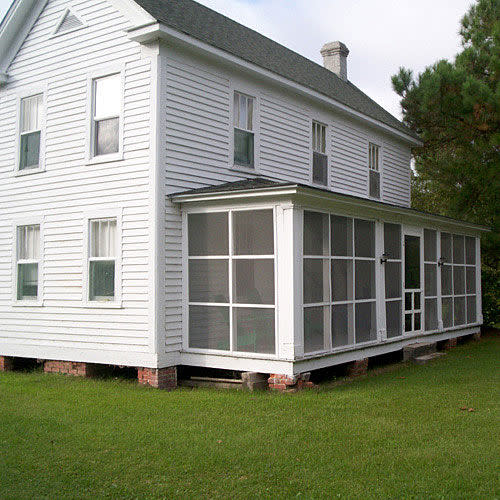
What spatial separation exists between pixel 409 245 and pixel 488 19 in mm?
10411

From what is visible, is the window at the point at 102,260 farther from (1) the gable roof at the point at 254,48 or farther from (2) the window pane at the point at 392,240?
(2) the window pane at the point at 392,240

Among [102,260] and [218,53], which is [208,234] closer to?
[102,260]

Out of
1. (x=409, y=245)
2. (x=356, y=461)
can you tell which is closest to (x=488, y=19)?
(x=409, y=245)

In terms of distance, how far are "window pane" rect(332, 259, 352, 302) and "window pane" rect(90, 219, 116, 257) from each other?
13.0 feet

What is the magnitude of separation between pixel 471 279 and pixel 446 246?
1.99 m

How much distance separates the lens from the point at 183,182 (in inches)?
450

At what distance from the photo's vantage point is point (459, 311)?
16.2 meters

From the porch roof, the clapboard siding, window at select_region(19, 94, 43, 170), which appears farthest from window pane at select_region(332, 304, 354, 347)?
window at select_region(19, 94, 43, 170)

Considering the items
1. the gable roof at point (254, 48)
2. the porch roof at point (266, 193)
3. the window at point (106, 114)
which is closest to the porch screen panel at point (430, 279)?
the porch roof at point (266, 193)

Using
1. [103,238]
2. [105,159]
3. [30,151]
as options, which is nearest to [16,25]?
[30,151]

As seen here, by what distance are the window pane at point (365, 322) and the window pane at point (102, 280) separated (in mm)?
4433

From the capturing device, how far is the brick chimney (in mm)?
21531

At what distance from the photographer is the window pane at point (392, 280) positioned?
1283 cm

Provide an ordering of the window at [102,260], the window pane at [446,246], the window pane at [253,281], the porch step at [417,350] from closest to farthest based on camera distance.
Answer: the window pane at [253,281]
the window at [102,260]
the porch step at [417,350]
the window pane at [446,246]
